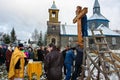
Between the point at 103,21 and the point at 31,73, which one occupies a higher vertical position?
the point at 103,21

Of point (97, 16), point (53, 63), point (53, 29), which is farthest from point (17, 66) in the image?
point (97, 16)

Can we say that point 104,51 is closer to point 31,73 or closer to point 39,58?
point 31,73

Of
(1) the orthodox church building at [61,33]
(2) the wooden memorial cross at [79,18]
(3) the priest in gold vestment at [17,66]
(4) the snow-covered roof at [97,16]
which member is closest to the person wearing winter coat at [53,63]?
(3) the priest in gold vestment at [17,66]

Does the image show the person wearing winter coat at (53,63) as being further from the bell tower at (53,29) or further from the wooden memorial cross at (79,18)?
the bell tower at (53,29)

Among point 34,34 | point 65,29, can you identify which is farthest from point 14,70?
point 34,34

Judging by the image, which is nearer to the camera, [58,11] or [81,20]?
[81,20]

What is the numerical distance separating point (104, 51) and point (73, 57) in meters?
2.63

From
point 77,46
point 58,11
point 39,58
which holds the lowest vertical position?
point 39,58

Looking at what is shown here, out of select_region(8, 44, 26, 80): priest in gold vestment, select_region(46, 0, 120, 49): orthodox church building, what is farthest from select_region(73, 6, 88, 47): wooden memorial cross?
select_region(46, 0, 120, 49): orthodox church building

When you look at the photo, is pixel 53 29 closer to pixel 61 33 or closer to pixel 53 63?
pixel 61 33

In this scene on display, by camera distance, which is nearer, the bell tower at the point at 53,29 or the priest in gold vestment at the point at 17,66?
the priest in gold vestment at the point at 17,66

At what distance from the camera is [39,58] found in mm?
26297

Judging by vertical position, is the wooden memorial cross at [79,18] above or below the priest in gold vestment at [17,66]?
above

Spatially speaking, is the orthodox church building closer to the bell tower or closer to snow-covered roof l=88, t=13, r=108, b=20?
the bell tower
